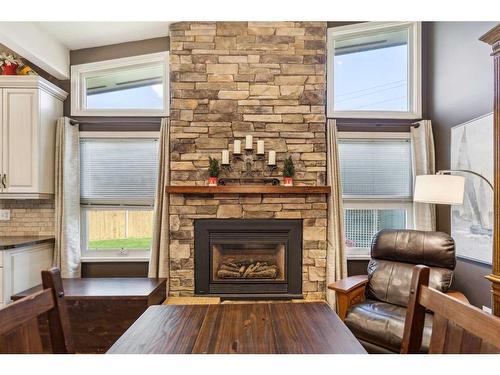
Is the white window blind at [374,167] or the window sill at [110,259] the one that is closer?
the window sill at [110,259]

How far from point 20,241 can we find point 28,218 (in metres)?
0.54

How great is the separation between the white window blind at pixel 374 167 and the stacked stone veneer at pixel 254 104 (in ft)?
1.62

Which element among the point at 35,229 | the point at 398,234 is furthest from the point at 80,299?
the point at 398,234

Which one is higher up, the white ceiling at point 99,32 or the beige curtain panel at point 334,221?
the white ceiling at point 99,32

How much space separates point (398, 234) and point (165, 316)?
2.21 meters

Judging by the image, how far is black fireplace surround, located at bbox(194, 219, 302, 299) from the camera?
3443mm

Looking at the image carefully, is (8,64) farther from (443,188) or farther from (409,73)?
(409,73)

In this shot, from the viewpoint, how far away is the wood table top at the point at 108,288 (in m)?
2.80

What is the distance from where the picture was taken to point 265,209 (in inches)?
136

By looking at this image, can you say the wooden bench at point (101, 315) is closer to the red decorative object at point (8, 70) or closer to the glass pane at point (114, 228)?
the glass pane at point (114, 228)

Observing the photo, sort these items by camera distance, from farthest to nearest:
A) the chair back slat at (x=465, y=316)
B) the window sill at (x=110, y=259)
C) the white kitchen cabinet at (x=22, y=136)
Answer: the window sill at (x=110, y=259)
the white kitchen cabinet at (x=22, y=136)
the chair back slat at (x=465, y=316)

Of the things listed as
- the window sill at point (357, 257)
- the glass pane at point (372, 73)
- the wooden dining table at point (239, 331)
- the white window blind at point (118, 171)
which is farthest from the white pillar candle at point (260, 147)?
the wooden dining table at point (239, 331)
